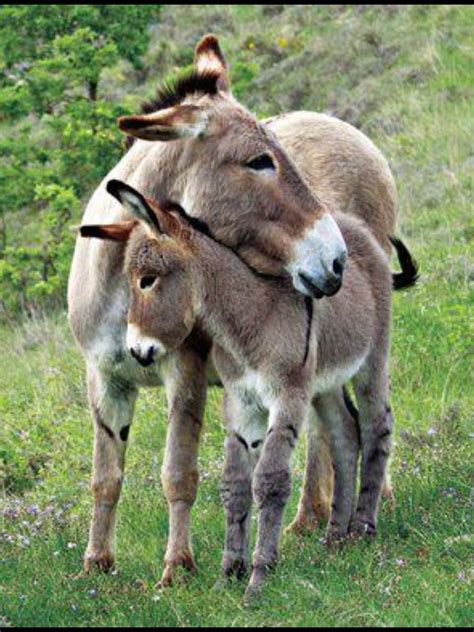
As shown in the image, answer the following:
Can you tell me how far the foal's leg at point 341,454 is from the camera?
246 inches

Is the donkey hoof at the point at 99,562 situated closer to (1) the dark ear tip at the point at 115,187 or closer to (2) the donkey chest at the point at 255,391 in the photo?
(2) the donkey chest at the point at 255,391

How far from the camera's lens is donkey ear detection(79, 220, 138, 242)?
5645 millimetres

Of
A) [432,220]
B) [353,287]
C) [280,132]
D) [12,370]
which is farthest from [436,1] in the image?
[353,287]

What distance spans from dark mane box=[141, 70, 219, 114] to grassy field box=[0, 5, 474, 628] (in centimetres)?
208

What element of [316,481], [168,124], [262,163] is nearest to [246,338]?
[262,163]

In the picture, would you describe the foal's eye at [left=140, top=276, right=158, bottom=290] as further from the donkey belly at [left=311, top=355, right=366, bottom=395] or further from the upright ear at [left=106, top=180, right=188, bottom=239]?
the donkey belly at [left=311, top=355, right=366, bottom=395]

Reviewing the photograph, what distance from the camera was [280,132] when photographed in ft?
24.2

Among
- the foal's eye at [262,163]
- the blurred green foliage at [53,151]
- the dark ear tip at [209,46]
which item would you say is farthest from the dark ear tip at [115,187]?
Answer: the blurred green foliage at [53,151]

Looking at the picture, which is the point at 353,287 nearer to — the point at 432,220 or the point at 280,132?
the point at 280,132

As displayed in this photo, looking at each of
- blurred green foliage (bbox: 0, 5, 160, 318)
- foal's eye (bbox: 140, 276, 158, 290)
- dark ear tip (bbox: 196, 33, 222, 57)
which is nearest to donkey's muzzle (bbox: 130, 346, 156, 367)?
foal's eye (bbox: 140, 276, 158, 290)

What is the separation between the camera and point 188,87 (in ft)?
19.8

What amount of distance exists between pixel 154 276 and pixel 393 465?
245 centimetres

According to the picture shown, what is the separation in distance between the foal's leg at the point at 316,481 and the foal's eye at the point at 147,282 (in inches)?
64.9

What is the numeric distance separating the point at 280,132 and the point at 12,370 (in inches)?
→ 198
